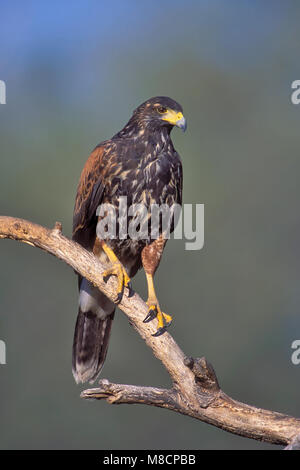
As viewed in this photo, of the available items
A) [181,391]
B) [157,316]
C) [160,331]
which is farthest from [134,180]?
[181,391]

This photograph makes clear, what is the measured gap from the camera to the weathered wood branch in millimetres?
3840

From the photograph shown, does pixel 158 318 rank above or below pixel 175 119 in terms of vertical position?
below

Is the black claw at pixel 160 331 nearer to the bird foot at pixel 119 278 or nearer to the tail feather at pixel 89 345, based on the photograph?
the bird foot at pixel 119 278

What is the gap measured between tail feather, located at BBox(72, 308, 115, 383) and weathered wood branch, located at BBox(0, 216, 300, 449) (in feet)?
3.29

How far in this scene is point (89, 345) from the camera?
5.25 m

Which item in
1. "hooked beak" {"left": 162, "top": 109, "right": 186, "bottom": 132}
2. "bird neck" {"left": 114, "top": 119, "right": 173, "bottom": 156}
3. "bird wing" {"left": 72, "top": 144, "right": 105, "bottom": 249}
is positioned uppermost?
"hooked beak" {"left": 162, "top": 109, "right": 186, "bottom": 132}

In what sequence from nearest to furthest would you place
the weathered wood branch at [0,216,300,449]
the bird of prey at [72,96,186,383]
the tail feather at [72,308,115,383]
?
the weathered wood branch at [0,216,300,449]
the bird of prey at [72,96,186,383]
the tail feather at [72,308,115,383]

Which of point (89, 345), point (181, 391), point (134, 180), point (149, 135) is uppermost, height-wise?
point (149, 135)

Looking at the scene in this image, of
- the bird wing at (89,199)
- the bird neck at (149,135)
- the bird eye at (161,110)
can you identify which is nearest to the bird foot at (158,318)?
the bird wing at (89,199)

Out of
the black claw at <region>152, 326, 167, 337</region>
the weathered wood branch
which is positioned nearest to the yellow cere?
the weathered wood branch

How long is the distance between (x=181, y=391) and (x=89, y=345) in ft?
4.56

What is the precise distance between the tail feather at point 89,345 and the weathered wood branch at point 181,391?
100 centimetres

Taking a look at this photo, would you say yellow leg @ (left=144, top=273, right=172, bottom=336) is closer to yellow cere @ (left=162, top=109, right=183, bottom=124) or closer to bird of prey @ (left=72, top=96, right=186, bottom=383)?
bird of prey @ (left=72, top=96, right=186, bottom=383)

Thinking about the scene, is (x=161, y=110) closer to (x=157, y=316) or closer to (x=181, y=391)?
(x=157, y=316)
